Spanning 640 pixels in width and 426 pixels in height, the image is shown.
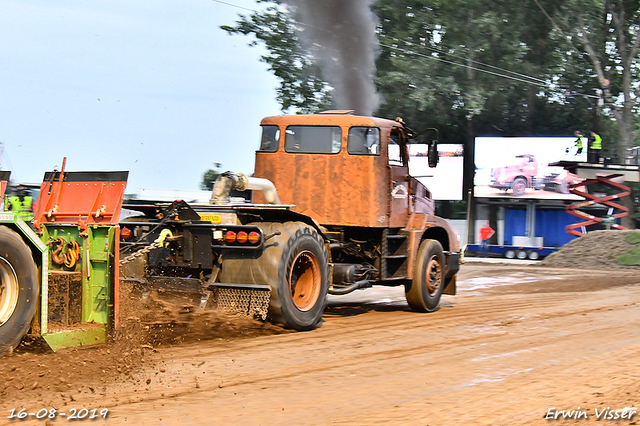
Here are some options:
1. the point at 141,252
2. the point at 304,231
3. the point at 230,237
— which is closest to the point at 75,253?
the point at 141,252

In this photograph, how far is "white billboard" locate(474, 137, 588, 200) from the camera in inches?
1393

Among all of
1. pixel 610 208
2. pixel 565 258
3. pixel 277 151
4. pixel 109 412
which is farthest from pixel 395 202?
pixel 610 208

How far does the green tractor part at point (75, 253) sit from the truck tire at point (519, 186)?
31892 mm

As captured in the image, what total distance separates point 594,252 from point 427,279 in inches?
566

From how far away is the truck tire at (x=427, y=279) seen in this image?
10719 mm

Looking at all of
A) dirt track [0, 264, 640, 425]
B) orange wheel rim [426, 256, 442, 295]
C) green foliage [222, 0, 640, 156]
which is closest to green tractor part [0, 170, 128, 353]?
dirt track [0, 264, 640, 425]

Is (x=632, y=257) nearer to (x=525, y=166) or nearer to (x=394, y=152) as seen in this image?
(x=525, y=166)

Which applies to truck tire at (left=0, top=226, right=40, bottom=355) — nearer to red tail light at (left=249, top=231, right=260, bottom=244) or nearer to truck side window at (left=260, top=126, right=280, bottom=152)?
red tail light at (left=249, top=231, right=260, bottom=244)

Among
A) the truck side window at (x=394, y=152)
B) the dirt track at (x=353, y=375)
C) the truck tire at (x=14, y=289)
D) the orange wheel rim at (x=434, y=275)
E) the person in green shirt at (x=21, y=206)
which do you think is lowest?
the dirt track at (x=353, y=375)

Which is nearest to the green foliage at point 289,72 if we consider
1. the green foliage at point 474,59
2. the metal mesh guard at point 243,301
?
the green foliage at point 474,59

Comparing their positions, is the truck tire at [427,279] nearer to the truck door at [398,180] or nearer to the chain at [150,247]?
the truck door at [398,180]

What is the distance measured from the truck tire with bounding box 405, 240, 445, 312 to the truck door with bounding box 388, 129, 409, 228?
24.5 inches

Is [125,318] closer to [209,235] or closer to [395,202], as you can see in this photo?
[209,235]

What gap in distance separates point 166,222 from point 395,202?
140 inches
